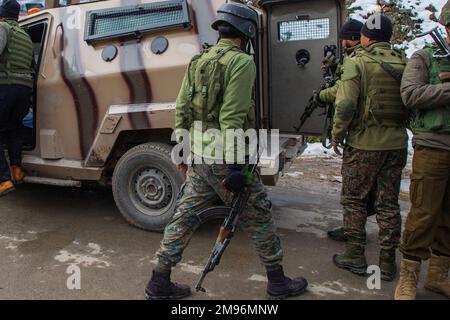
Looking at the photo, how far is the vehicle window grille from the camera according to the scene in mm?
3932

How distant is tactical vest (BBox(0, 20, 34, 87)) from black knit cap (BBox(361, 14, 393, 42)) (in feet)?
9.93

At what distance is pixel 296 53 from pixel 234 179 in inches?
95.1

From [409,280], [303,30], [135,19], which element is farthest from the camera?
[303,30]

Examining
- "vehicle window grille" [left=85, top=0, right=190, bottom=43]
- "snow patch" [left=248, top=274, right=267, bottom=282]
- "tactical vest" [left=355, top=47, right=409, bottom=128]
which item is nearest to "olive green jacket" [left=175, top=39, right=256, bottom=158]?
"tactical vest" [left=355, top=47, right=409, bottom=128]

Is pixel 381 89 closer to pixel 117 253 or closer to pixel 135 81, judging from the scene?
pixel 135 81

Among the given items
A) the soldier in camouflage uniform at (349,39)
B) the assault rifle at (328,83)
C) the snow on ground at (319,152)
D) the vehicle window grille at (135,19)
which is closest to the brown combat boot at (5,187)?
the vehicle window grille at (135,19)

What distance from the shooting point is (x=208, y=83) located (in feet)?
9.07

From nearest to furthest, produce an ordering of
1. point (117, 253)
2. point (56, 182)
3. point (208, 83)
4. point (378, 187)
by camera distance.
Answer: point (208, 83), point (378, 187), point (117, 253), point (56, 182)

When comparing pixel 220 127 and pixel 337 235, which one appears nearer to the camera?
pixel 220 127

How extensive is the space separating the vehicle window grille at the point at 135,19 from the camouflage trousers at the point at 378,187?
70.4 inches

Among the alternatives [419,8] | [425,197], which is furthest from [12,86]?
[419,8]

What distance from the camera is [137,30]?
4023mm
